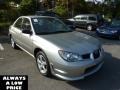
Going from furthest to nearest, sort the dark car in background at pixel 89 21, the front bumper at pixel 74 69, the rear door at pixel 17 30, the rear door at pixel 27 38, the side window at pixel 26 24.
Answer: the dark car in background at pixel 89 21
the rear door at pixel 17 30
the side window at pixel 26 24
the rear door at pixel 27 38
the front bumper at pixel 74 69

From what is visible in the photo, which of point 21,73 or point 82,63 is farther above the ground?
point 82,63

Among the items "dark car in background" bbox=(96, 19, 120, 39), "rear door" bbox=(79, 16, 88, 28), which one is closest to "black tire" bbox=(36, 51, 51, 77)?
"dark car in background" bbox=(96, 19, 120, 39)

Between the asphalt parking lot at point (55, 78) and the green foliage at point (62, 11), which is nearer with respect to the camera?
the asphalt parking lot at point (55, 78)

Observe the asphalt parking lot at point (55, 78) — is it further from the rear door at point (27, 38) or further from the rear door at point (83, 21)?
the rear door at point (83, 21)

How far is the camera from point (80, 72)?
436cm

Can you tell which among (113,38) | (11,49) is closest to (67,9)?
(113,38)

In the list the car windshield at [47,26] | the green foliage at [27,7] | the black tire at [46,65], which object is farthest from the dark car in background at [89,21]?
the black tire at [46,65]

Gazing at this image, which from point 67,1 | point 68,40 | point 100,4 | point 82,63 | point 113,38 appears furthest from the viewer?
point 100,4

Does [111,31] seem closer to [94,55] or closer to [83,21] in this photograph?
[83,21]

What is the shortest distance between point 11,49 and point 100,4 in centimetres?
2573

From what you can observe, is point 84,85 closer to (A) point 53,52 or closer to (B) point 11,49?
(A) point 53,52

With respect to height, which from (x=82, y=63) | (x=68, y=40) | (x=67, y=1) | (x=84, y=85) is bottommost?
(x=84, y=85)

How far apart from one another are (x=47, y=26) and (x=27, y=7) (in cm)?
1792

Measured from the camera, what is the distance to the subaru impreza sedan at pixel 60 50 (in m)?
4.34
